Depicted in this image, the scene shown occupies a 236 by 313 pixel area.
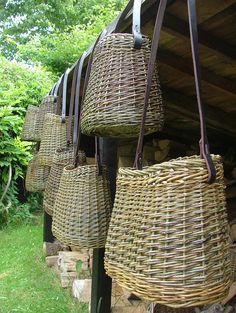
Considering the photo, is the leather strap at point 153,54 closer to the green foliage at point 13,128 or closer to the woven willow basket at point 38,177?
the woven willow basket at point 38,177

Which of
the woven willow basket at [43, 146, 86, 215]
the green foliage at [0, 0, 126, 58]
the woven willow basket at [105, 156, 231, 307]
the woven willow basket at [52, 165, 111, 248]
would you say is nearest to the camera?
the woven willow basket at [105, 156, 231, 307]

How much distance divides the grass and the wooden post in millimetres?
530

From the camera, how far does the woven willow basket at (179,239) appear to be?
0.75 metres

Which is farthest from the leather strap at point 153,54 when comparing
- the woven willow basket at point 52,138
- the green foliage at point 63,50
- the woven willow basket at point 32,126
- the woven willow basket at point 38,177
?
the green foliage at point 63,50

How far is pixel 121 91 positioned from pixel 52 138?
1170mm

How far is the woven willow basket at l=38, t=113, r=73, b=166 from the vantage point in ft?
7.20

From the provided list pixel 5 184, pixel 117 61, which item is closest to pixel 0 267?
pixel 5 184

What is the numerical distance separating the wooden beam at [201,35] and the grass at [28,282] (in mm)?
1798

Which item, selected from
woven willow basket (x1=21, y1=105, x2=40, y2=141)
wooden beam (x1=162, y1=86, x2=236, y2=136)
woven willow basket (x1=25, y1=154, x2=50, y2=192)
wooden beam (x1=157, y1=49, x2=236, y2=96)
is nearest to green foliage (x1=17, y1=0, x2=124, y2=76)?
woven willow basket (x1=21, y1=105, x2=40, y2=141)

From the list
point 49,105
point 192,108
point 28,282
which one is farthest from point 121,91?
point 28,282

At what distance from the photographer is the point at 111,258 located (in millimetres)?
900

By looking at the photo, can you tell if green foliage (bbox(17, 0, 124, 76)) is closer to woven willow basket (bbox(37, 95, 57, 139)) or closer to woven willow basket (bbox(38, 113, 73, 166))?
woven willow basket (bbox(37, 95, 57, 139))

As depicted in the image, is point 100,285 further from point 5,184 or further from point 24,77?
point 24,77

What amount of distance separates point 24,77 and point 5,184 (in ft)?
5.95
